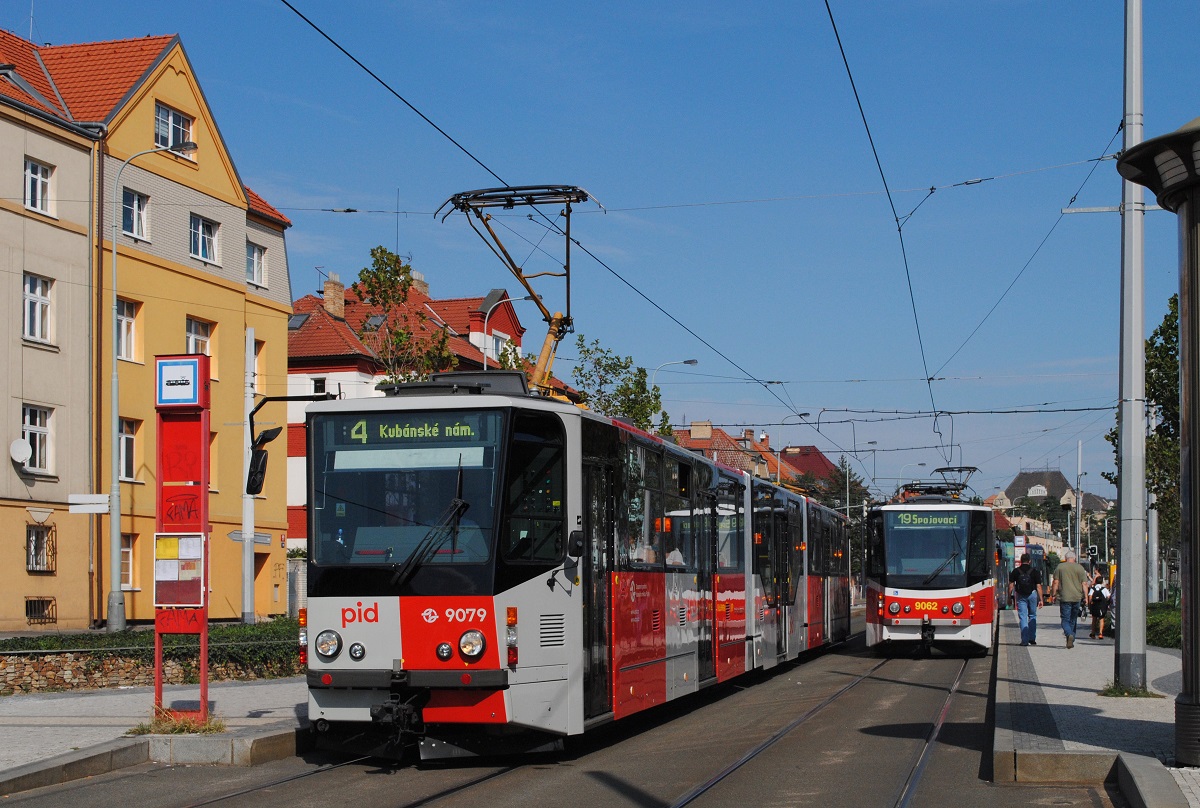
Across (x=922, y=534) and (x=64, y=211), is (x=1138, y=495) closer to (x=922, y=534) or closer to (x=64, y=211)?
(x=922, y=534)

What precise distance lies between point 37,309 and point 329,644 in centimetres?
2343

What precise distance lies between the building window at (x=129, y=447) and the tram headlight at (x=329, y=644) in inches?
987

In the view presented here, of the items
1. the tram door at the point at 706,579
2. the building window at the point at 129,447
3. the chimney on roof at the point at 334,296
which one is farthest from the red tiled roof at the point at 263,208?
the tram door at the point at 706,579

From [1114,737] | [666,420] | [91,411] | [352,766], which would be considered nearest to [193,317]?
[91,411]

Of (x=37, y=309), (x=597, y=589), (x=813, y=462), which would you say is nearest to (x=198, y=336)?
(x=37, y=309)

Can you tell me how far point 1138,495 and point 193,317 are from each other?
2862cm

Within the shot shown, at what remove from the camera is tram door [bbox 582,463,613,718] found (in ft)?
39.4

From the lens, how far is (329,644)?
11.4m

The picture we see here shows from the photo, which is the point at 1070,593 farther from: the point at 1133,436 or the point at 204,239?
the point at 204,239

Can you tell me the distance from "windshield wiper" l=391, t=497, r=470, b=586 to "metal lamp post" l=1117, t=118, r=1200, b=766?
533cm

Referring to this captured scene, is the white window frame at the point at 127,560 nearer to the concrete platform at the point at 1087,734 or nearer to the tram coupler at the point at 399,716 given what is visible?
the concrete platform at the point at 1087,734

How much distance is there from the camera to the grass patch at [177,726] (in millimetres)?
12078

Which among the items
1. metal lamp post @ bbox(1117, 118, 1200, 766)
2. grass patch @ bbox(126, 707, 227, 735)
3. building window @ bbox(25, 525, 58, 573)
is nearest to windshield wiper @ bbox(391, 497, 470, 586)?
grass patch @ bbox(126, 707, 227, 735)

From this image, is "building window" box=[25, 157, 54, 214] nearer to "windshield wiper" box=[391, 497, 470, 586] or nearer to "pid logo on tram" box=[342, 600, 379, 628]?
"pid logo on tram" box=[342, 600, 379, 628]
